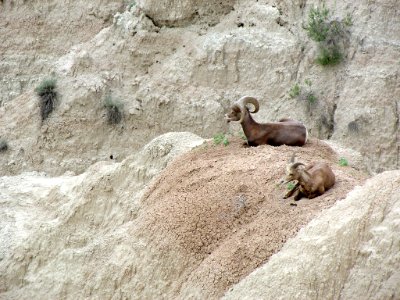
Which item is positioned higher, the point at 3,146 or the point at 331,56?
the point at 331,56

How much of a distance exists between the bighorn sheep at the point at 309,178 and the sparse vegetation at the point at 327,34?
29.1ft

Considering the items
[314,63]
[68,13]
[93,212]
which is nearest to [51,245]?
[93,212]

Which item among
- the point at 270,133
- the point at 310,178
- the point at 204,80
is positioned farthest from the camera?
the point at 204,80

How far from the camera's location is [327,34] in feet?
70.2

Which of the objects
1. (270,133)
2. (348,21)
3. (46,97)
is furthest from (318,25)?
(46,97)

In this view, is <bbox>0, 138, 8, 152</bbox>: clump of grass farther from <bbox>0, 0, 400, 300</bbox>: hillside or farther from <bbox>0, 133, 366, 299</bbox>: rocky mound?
<bbox>0, 133, 366, 299</bbox>: rocky mound

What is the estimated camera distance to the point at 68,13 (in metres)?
26.1

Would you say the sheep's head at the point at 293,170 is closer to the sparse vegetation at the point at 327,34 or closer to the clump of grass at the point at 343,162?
the clump of grass at the point at 343,162

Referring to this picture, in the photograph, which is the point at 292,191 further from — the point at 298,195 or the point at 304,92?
the point at 304,92

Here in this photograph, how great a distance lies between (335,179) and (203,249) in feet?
7.97

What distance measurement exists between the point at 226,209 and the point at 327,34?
9591 mm

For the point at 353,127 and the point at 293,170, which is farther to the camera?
the point at 353,127

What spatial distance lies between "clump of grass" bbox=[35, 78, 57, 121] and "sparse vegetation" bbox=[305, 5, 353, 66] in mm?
7312

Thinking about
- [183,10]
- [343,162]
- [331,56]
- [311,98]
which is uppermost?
[183,10]
